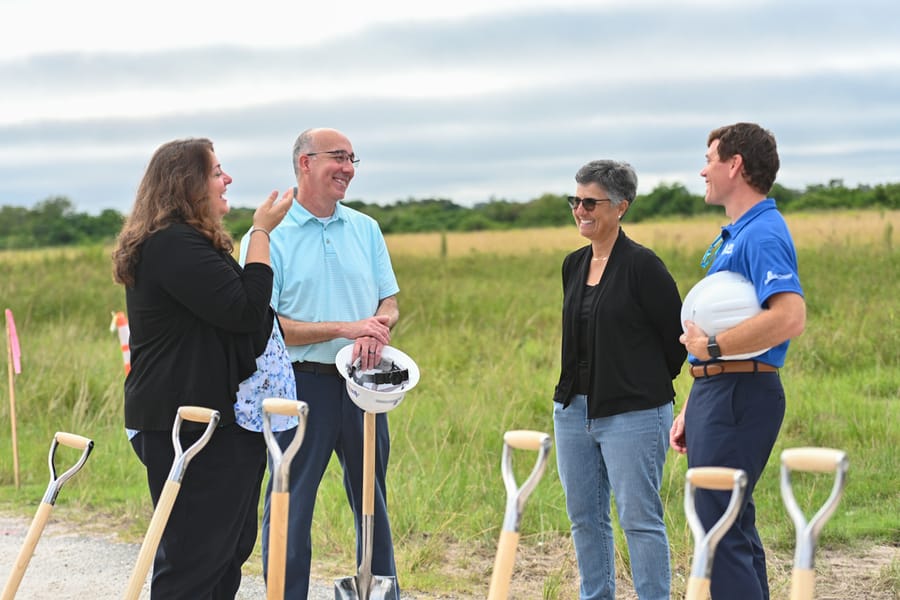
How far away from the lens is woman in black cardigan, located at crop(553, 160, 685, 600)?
395cm

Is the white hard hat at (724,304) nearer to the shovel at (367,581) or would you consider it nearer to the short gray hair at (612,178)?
the short gray hair at (612,178)

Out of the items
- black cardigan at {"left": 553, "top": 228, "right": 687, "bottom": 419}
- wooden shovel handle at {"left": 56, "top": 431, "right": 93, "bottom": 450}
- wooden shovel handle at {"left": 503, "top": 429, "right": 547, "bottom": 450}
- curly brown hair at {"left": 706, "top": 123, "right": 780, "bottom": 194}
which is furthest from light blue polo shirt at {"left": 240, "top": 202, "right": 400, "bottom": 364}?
wooden shovel handle at {"left": 503, "top": 429, "right": 547, "bottom": 450}

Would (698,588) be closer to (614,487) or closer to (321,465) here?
(614,487)

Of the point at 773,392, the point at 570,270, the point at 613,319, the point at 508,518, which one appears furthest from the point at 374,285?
the point at 508,518

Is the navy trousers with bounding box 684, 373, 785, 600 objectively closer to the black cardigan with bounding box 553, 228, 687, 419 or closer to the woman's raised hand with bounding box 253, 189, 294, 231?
the black cardigan with bounding box 553, 228, 687, 419

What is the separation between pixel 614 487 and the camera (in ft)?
13.1

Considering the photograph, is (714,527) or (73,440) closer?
(714,527)

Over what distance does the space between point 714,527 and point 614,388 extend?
1516 mm

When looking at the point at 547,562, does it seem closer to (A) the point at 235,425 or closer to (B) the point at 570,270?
(B) the point at 570,270

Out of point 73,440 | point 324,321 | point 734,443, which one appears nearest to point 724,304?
point 734,443

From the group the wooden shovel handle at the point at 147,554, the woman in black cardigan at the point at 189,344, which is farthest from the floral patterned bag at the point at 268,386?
the wooden shovel handle at the point at 147,554

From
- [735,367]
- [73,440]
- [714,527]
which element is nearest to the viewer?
[714,527]

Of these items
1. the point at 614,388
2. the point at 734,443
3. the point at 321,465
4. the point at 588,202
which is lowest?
the point at 321,465

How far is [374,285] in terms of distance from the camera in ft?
15.3
